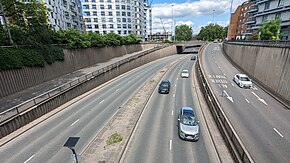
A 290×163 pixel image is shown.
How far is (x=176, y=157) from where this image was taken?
10.8m

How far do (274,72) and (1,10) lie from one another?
133 feet

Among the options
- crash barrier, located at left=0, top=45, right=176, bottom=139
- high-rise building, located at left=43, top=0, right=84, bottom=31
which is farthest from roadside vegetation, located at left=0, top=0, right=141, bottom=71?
high-rise building, located at left=43, top=0, right=84, bottom=31

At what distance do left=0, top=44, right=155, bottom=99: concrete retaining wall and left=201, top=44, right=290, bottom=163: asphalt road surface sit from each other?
2866 cm

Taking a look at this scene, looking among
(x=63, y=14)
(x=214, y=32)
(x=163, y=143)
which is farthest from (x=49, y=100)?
(x=214, y=32)

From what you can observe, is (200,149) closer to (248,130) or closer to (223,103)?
(248,130)

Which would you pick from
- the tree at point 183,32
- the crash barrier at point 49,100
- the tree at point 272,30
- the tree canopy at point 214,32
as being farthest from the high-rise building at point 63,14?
the tree canopy at point 214,32

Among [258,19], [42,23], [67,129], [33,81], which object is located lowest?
[67,129]

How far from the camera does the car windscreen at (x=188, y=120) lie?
43.5ft

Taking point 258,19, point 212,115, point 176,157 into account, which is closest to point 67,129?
point 176,157

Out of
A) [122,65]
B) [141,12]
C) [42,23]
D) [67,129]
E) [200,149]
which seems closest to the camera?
[200,149]

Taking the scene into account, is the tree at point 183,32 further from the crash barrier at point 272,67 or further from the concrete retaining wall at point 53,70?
the crash barrier at point 272,67

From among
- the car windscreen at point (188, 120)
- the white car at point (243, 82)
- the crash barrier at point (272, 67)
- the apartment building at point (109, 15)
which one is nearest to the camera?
the car windscreen at point (188, 120)

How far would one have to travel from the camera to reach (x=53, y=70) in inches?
1105

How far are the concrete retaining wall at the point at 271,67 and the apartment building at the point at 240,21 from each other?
65482 mm
